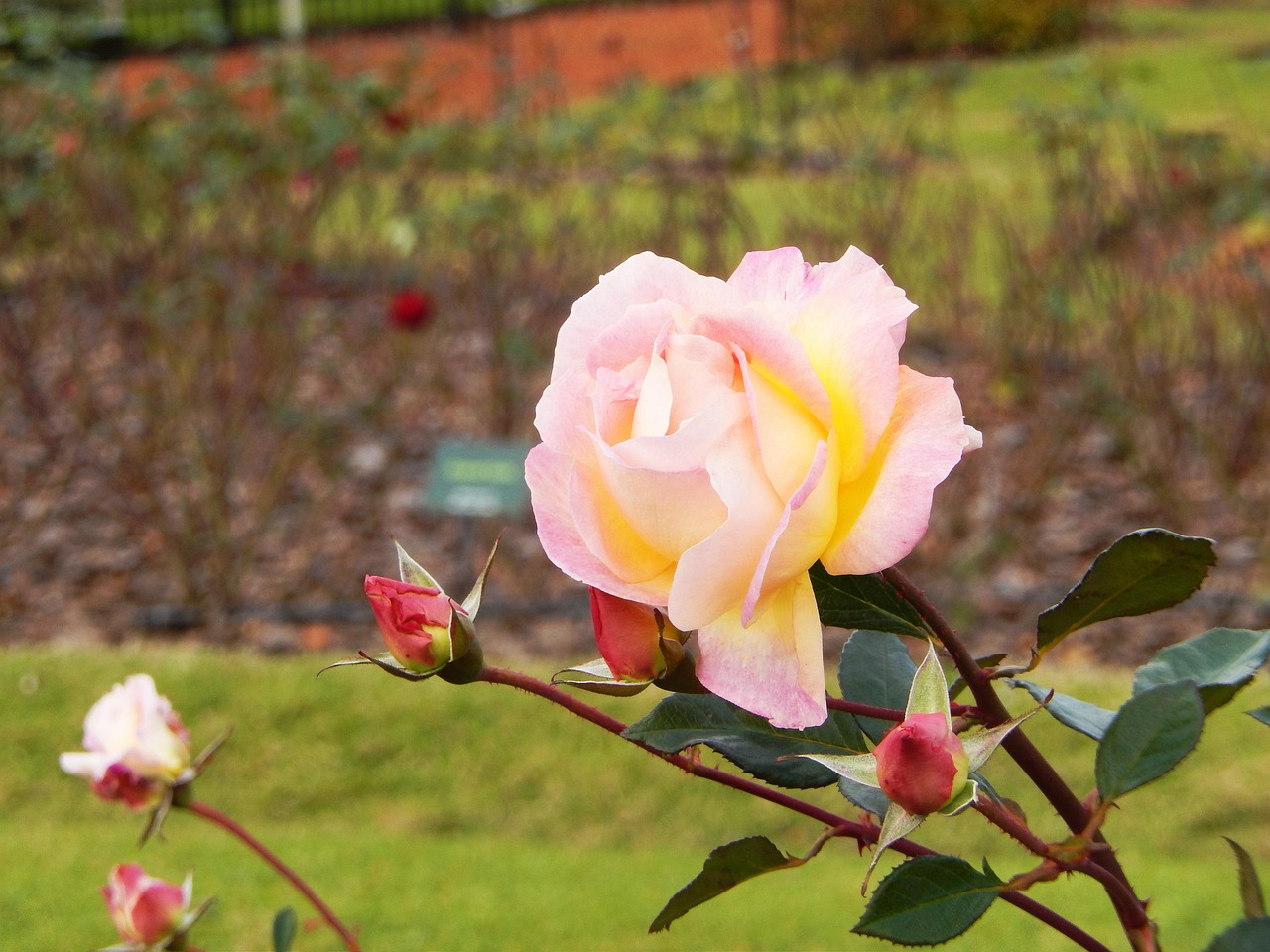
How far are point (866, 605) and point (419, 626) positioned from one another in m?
0.14

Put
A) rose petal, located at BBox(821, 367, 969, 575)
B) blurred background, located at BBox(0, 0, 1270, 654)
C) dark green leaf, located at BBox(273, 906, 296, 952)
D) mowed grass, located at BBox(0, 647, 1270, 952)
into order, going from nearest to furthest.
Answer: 1. rose petal, located at BBox(821, 367, 969, 575)
2. dark green leaf, located at BBox(273, 906, 296, 952)
3. mowed grass, located at BBox(0, 647, 1270, 952)
4. blurred background, located at BBox(0, 0, 1270, 654)

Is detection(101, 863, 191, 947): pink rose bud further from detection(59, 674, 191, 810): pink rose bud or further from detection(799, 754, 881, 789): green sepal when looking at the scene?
detection(799, 754, 881, 789): green sepal

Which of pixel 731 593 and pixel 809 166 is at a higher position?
pixel 731 593

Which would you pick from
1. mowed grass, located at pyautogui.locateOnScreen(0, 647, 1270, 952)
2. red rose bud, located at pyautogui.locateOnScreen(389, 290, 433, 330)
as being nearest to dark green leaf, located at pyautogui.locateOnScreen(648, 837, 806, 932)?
mowed grass, located at pyautogui.locateOnScreen(0, 647, 1270, 952)

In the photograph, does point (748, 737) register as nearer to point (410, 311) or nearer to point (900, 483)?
point (900, 483)

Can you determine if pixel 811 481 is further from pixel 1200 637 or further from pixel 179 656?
pixel 179 656

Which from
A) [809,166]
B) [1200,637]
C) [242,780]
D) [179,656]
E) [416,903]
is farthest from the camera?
[809,166]

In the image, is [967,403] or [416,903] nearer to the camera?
[416,903]

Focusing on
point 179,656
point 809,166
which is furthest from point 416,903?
point 809,166

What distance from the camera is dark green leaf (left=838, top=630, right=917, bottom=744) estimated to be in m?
0.54

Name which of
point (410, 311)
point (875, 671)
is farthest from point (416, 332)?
point (875, 671)

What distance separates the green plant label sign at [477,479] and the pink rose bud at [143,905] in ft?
6.62

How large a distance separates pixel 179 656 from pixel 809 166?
3225 mm

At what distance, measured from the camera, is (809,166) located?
17.2 feet
